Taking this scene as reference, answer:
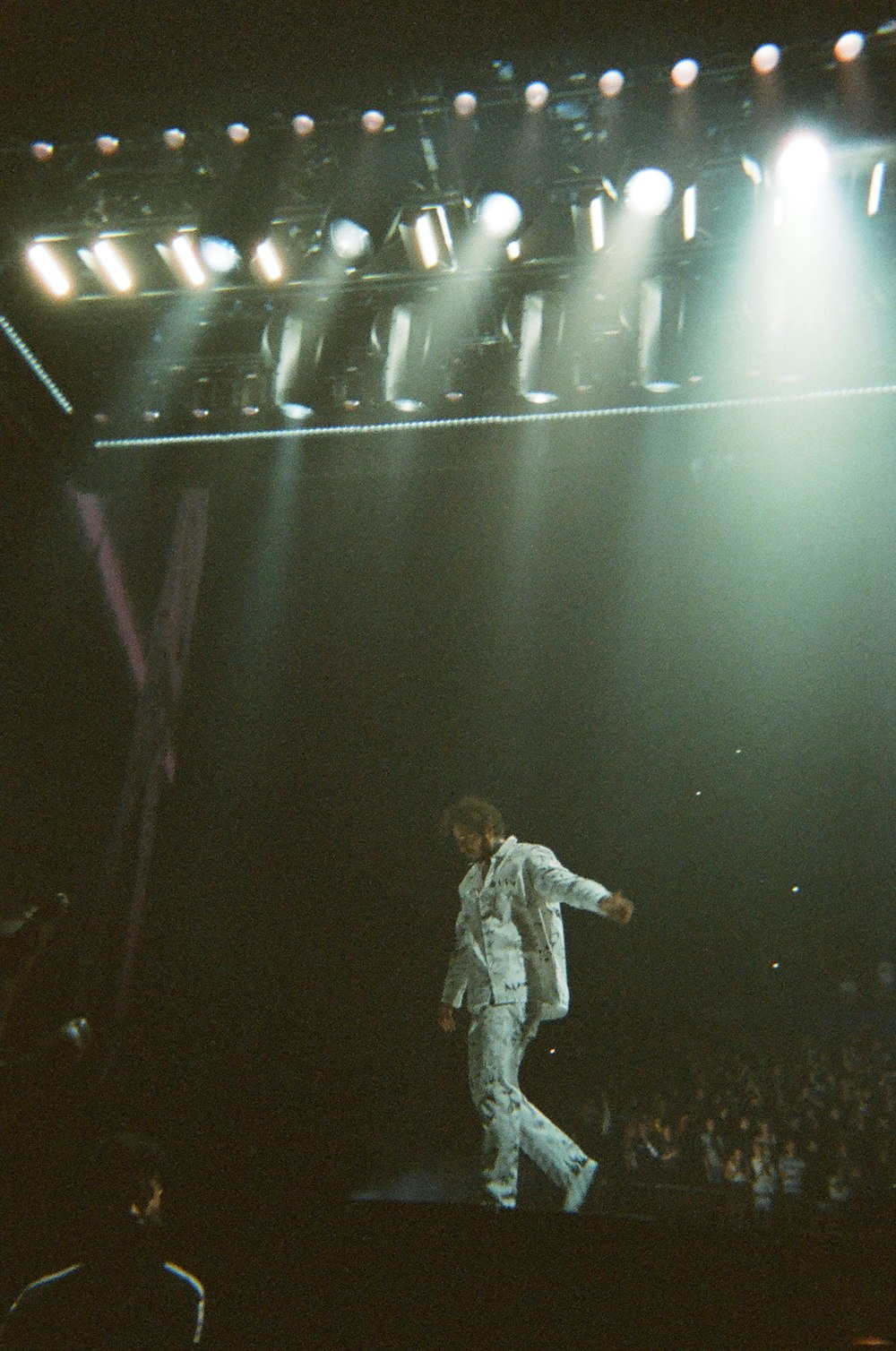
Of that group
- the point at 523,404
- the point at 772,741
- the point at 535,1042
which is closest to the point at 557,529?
the point at 772,741

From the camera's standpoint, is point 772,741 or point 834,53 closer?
point 834,53

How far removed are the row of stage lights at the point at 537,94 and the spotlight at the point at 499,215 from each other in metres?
0.20

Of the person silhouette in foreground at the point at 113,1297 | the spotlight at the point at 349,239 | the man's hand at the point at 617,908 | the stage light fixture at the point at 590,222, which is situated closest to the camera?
the person silhouette in foreground at the point at 113,1297

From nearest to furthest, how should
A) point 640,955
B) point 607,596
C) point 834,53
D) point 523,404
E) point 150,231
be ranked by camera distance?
point 834,53 < point 150,231 < point 523,404 < point 640,955 < point 607,596

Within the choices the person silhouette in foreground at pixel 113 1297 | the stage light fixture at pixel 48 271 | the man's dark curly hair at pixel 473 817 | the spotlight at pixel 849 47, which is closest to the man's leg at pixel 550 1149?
the man's dark curly hair at pixel 473 817

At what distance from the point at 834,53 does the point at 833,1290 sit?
271 cm

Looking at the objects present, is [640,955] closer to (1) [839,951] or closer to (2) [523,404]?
(1) [839,951]

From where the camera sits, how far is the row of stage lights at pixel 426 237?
213cm

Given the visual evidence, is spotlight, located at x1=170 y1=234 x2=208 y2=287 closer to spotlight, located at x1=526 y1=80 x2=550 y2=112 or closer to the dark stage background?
the dark stage background

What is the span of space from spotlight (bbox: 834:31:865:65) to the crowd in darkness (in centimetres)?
284

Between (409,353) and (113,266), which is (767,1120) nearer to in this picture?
(409,353)

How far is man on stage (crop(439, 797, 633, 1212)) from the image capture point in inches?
107

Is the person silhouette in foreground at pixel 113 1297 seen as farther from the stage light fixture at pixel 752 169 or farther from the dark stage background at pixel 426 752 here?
the stage light fixture at pixel 752 169

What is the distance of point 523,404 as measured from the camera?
8.65ft
